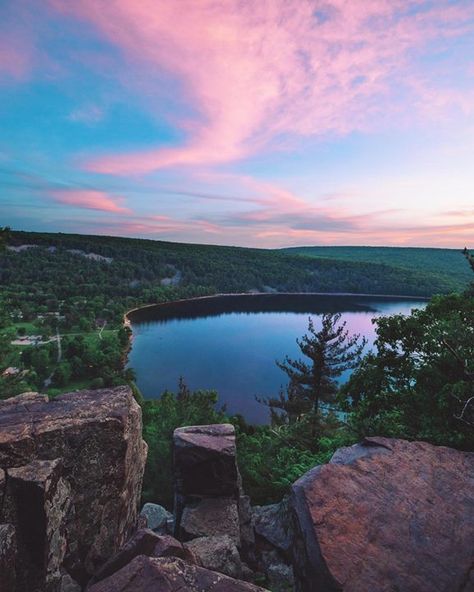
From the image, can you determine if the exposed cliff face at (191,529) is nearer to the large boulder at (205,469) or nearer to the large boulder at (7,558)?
the large boulder at (7,558)

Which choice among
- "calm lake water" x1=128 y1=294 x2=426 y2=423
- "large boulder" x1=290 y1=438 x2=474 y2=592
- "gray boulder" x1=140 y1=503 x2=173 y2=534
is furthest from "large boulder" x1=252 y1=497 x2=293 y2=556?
"calm lake water" x1=128 y1=294 x2=426 y2=423

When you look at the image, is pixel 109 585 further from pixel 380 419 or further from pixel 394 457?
pixel 380 419

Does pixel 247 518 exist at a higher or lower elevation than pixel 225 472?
Answer: lower

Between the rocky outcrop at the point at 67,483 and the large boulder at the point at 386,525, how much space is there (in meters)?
3.81

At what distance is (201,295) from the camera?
619 ft

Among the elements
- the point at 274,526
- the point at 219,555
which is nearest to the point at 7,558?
the point at 219,555

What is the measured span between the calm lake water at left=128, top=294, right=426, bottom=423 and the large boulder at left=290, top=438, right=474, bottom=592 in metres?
49.9

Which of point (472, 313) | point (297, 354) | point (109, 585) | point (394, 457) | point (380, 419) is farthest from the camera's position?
point (297, 354)

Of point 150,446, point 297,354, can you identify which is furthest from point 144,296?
point 150,446

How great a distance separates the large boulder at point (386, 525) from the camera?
5078 mm

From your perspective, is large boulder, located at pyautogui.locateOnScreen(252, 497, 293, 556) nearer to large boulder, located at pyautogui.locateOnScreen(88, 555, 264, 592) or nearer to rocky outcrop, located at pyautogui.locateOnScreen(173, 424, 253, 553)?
rocky outcrop, located at pyautogui.locateOnScreen(173, 424, 253, 553)

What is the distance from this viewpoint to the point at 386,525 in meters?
5.86

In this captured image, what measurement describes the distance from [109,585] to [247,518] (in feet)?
27.6

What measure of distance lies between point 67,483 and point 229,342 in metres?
101
